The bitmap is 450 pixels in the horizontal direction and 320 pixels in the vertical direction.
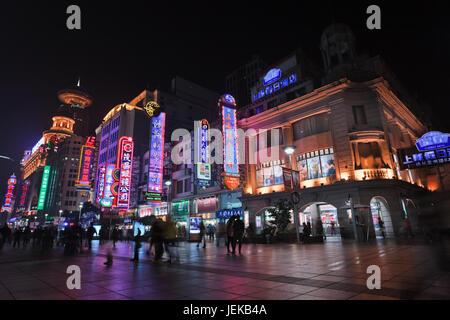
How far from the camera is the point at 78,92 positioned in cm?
16112

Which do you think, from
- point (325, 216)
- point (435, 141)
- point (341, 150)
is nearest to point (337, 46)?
point (341, 150)

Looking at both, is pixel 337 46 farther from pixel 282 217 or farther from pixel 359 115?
pixel 282 217

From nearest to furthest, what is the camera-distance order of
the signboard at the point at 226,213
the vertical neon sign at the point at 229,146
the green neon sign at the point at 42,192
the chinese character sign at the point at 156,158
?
the vertical neon sign at the point at 229,146, the signboard at the point at 226,213, the chinese character sign at the point at 156,158, the green neon sign at the point at 42,192

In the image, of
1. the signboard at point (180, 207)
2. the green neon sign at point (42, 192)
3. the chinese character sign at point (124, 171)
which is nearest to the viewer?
the chinese character sign at point (124, 171)

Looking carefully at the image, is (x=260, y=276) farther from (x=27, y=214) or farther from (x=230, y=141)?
(x=27, y=214)

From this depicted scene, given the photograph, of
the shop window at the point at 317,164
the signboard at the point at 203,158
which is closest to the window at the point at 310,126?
the shop window at the point at 317,164

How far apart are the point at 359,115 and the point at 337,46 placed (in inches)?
436

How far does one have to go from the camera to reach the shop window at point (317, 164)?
2606 cm

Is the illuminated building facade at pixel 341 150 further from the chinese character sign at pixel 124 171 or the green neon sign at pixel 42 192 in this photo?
the green neon sign at pixel 42 192

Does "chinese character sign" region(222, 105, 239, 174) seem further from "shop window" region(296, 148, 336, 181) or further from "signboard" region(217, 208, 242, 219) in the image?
"shop window" region(296, 148, 336, 181)

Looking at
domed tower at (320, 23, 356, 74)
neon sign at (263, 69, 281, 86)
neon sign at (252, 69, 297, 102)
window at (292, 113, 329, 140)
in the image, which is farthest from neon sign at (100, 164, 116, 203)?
domed tower at (320, 23, 356, 74)

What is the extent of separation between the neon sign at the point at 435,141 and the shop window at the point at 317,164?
760cm

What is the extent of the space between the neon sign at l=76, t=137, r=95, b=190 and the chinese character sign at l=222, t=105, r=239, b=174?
4053 cm

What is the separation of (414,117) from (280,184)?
70.7 ft
